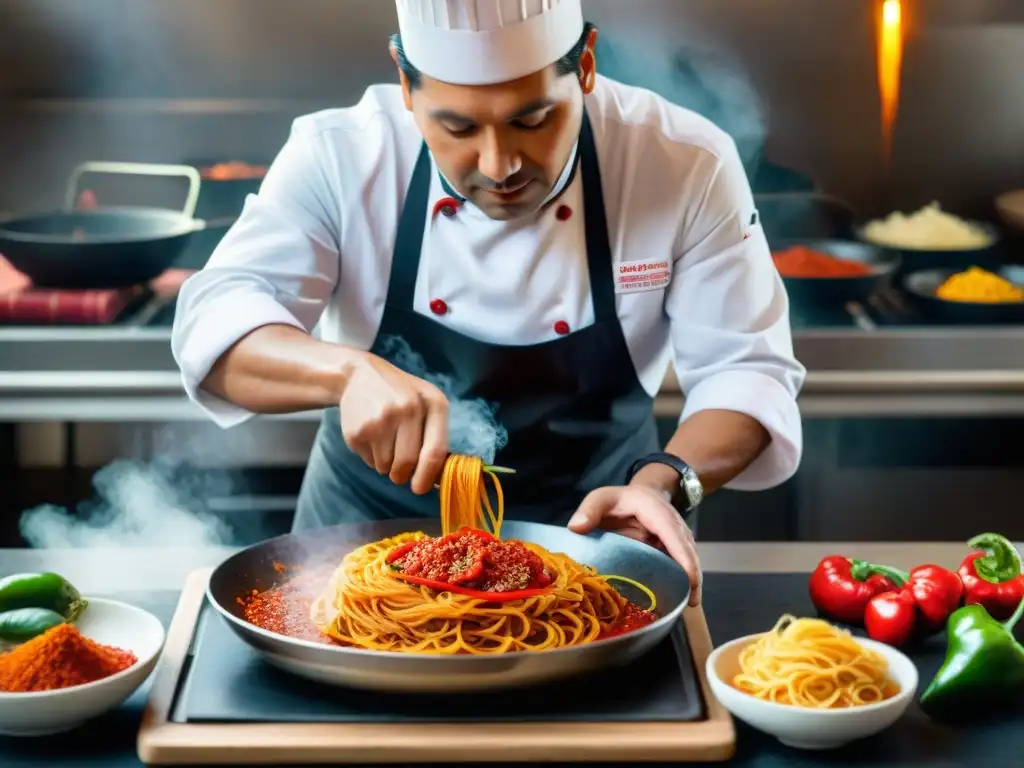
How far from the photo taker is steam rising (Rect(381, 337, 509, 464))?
2.55m

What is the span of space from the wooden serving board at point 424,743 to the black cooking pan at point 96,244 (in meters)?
1.96

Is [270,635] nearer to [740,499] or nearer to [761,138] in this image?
[740,499]

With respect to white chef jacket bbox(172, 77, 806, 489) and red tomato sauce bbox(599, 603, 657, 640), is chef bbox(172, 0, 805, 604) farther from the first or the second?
red tomato sauce bbox(599, 603, 657, 640)

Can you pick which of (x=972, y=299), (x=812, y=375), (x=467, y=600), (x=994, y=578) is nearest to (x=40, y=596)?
(x=467, y=600)

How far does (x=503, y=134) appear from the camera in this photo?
2094mm

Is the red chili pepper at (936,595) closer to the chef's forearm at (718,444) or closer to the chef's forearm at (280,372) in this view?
the chef's forearm at (718,444)

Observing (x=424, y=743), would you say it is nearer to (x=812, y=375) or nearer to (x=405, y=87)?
(x=405, y=87)

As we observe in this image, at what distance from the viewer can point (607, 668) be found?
1701 mm

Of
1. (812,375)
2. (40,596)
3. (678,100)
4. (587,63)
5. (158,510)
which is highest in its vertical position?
(587,63)

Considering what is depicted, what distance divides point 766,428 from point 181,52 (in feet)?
7.97

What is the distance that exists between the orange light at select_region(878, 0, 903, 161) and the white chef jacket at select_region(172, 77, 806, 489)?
1687 millimetres

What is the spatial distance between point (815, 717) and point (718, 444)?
817mm

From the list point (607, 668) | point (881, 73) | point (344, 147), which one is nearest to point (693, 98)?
point (881, 73)

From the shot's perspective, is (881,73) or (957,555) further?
(881,73)
